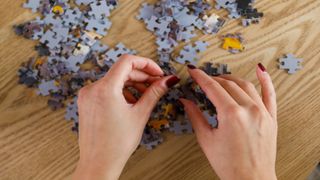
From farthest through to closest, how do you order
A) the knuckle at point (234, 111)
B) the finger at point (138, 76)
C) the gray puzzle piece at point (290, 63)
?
1. the gray puzzle piece at point (290, 63)
2. the finger at point (138, 76)
3. the knuckle at point (234, 111)

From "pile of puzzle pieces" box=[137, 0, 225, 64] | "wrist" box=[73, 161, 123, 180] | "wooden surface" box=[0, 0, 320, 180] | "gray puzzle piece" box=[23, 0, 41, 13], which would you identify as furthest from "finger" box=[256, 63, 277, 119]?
"gray puzzle piece" box=[23, 0, 41, 13]

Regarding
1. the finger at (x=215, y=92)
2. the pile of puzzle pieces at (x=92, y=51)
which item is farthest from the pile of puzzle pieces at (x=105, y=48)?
the finger at (x=215, y=92)

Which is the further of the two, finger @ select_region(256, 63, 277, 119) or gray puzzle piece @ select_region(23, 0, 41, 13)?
gray puzzle piece @ select_region(23, 0, 41, 13)

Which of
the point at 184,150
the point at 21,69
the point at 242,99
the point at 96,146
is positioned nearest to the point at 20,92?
the point at 21,69

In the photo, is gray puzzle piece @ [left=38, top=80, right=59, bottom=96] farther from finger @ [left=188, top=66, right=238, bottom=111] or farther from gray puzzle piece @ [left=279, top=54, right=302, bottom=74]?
gray puzzle piece @ [left=279, top=54, right=302, bottom=74]

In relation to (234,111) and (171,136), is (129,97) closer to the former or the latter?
(171,136)

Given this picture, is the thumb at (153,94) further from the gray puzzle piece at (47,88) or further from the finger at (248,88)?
the gray puzzle piece at (47,88)
